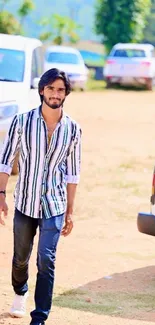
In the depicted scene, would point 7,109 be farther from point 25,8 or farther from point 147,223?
point 25,8

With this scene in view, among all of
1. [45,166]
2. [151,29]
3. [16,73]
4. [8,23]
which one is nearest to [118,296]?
[45,166]

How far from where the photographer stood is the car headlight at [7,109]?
11.7m

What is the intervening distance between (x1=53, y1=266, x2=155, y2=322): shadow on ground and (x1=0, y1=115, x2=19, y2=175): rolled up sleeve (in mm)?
1352

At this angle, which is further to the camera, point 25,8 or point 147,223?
point 25,8

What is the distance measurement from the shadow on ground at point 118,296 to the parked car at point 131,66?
23751 mm

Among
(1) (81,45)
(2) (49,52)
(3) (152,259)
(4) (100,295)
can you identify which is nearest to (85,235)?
(3) (152,259)

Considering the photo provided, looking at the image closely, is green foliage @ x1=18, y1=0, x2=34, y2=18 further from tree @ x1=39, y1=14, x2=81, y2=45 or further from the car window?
the car window

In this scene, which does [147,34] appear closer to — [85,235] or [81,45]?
[81,45]

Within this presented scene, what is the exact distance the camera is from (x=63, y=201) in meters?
5.58

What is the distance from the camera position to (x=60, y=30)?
157 feet

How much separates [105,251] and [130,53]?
78.9 feet

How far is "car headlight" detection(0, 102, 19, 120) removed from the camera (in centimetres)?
1174

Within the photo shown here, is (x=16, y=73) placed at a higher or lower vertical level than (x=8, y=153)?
lower

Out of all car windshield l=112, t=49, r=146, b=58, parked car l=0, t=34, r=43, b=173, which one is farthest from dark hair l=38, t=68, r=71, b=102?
car windshield l=112, t=49, r=146, b=58
